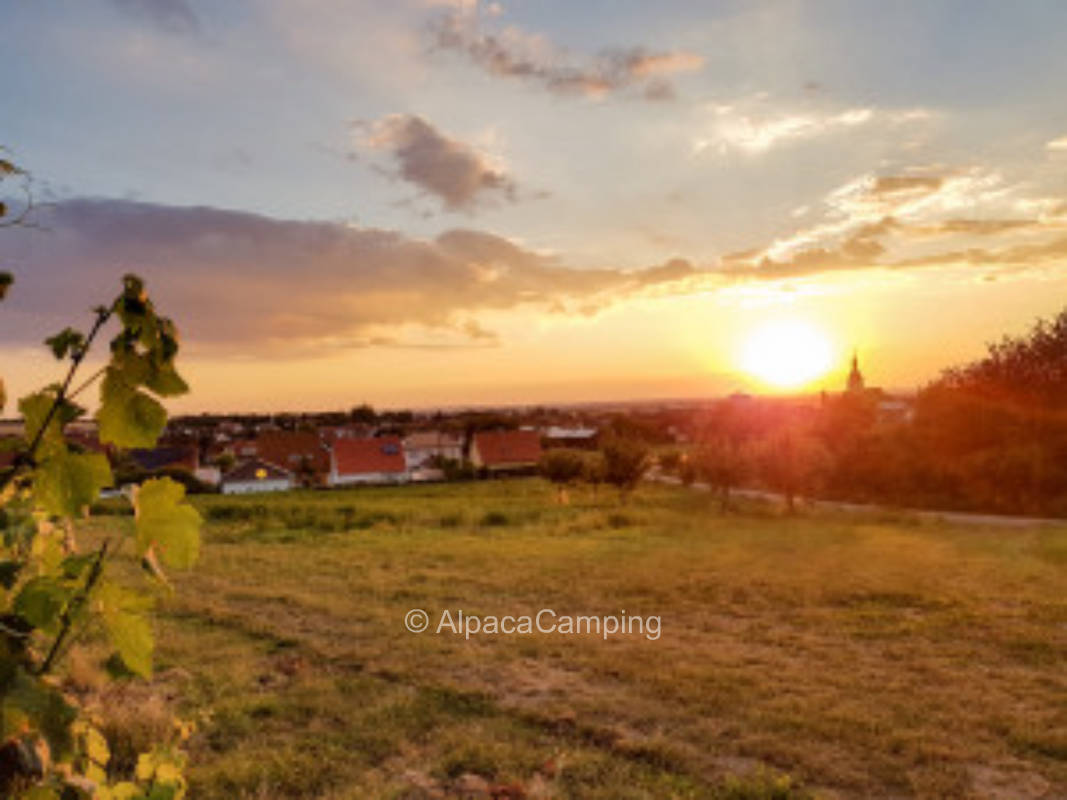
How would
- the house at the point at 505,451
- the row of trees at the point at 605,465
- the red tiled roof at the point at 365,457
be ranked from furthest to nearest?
the house at the point at 505,451 → the red tiled roof at the point at 365,457 → the row of trees at the point at 605,465

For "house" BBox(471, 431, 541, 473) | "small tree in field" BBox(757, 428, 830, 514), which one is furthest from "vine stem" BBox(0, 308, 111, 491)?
"house" BBox(471, 431, 541, 473)

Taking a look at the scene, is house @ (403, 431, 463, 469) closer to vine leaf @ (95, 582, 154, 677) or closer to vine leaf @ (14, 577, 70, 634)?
vine leaf @ (95, 582, 154, 677)

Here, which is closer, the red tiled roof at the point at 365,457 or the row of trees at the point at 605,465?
the row of trees at the point at 605,465

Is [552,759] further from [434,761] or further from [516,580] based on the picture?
[516,580]

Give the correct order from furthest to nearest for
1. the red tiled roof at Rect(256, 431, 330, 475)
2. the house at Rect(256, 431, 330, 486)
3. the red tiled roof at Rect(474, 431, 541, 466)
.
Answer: the red tiled roof at Rect(474, 431, 541, 466) → the red tiled roof at Rect(256, 431, 330, 475) → the house at Rect(256, 431, 330, 486)

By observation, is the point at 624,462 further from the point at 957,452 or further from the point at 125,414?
the point at 125,414

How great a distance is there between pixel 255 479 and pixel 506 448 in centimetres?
2114

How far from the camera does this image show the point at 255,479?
5975 centimetres

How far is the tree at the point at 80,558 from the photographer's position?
129 centimetres

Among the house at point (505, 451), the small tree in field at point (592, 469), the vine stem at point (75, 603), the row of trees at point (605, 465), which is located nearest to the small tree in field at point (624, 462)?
the row of trees at point (605, 465)

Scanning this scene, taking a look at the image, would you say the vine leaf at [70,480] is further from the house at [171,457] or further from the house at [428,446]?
the house at [428,446]

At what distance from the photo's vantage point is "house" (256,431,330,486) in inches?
2562

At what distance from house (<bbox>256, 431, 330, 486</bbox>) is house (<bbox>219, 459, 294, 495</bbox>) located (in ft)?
8.08

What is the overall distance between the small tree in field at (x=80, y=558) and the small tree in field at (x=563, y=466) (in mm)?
39409
